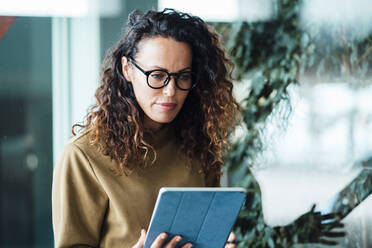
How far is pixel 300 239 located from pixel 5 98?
73.2 inches

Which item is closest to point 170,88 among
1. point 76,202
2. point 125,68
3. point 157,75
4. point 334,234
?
point 157,75

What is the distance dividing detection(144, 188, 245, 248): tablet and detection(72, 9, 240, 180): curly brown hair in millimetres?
305

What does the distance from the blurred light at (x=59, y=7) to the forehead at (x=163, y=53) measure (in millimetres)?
1415

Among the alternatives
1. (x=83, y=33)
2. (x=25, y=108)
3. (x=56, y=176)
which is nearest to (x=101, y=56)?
(x=83, y=33)

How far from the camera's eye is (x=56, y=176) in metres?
1.41

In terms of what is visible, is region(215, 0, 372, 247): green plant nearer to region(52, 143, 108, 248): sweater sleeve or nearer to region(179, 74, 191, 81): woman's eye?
region(179, 74, 191, 81): woman's eye

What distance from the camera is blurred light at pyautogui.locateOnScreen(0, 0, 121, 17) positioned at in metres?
2.62

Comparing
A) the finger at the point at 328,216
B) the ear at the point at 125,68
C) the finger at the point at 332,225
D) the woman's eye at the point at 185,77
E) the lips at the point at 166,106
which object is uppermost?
the ear at the point at 125,68

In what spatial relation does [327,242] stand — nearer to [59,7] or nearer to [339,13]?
[339,13]

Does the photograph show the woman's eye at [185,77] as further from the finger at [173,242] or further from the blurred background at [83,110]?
the blurred background at [83,110]

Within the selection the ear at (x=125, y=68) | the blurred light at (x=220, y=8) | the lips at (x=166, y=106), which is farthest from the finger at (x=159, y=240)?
the blurred light at (x=220, y=8)

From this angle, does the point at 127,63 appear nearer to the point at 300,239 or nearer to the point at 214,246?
the point at 214,246

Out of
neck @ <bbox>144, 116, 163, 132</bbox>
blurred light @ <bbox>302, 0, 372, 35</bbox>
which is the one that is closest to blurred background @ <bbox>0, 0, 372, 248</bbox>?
blurred light @ <bbox>302, 0, 372, 35</bbox>

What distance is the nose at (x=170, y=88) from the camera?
1403 millimetres
